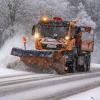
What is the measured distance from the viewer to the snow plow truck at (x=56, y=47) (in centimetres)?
2344

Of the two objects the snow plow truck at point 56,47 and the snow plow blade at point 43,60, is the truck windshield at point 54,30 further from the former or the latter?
the snow plow blade at point 43,60

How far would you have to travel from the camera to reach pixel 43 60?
23516 millimetres

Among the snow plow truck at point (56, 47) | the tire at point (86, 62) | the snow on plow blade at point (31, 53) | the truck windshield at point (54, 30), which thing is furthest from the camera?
the tire at point (86, 62)

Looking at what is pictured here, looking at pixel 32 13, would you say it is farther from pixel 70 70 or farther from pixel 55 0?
pixel 70 70

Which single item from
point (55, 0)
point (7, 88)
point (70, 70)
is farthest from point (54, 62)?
point (55, 0)

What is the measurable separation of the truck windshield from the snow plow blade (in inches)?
66.4

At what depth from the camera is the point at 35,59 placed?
23812 millimetres

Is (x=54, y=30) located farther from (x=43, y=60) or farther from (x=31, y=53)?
(x=43, y=60)

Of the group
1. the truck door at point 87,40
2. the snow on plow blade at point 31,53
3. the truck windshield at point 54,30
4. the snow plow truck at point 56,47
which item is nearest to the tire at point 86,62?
the truck door at point 87,40

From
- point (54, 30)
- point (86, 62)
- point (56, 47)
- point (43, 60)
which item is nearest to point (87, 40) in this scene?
point (86, 62)

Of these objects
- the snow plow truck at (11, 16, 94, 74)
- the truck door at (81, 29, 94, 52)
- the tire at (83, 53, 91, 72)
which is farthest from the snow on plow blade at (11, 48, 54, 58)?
the tire at (83, 53, 91, 72)

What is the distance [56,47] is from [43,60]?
135 cm

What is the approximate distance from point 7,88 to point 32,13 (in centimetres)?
3466

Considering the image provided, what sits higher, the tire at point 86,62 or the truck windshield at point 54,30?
the truck windshield at point 54,30
